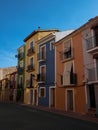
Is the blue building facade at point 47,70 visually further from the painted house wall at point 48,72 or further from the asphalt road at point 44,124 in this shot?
the asphalt road at point 44,124

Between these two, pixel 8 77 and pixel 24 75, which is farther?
pixel 8 77

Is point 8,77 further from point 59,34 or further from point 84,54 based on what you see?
point 84,54

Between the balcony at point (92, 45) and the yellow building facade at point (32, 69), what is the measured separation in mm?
12571

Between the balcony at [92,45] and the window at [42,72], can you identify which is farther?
the window at [42,72]

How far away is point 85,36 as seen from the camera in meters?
16.3

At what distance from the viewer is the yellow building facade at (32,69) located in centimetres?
2642

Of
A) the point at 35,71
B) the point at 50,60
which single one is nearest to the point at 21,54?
the point at 35,71

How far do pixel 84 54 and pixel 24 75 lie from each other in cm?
1764

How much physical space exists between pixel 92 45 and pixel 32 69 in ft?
46.6

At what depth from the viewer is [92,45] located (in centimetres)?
1509

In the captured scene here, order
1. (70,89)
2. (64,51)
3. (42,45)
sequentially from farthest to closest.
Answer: (42,45)
(64,51)
(70,89)

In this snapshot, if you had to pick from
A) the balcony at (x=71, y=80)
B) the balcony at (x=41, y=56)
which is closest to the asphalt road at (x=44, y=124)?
the balcony at (x=71, y=80)

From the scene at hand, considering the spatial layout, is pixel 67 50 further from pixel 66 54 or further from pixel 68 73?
pixel 68 73

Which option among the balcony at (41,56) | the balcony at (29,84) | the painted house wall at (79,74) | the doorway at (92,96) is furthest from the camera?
the balcony at (29,84)
